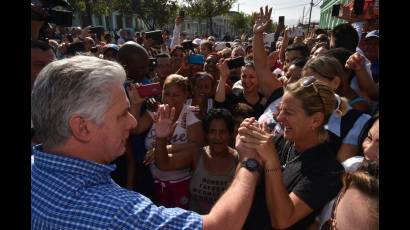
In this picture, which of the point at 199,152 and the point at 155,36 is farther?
the point at 155,36

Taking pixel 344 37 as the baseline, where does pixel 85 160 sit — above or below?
below

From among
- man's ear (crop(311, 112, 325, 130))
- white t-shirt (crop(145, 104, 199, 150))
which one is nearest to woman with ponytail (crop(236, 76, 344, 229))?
man's ear (crop(311, 112, 325, 130))

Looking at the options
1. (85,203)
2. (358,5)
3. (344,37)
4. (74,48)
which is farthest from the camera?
(74,48)

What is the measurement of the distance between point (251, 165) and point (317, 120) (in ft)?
1.99

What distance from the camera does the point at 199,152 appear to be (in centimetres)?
291

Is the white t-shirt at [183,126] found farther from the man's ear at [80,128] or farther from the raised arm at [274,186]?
the man's ear at [80,128]

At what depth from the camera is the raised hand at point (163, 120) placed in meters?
2.50

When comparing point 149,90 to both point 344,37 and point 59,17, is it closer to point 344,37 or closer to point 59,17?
point 59,17

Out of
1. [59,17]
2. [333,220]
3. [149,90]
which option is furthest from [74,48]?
[333,220]

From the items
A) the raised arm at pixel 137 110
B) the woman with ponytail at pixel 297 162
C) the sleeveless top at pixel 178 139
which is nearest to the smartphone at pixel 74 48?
the sleeveless top at pixel 178 139

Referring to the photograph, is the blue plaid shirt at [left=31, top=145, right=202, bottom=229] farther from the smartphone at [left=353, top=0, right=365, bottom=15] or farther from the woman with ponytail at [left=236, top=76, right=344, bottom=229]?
the smartphone at [left=353, top=0, right=365, bottom=15]

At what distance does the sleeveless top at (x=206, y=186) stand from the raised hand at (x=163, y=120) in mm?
431

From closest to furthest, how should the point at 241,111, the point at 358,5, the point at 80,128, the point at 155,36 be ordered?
the point at 80,128 < the point at 241,111 < the point at 358,5 < the point at 155,36
